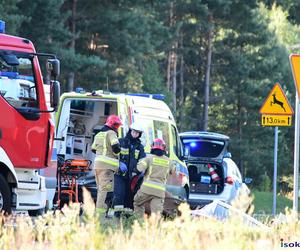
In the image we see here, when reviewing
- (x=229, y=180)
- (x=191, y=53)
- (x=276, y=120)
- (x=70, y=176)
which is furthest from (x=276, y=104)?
(x=191, y=53)

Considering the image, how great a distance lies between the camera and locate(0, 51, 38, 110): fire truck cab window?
1222 cm

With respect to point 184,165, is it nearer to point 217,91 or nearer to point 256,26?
point 256,26

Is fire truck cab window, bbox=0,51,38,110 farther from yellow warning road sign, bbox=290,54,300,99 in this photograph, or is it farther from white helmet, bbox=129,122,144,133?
yellow warning road sign, bbox=290,54,300,99

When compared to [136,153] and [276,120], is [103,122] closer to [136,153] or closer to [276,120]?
[136,153]

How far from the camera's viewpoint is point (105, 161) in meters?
13.9

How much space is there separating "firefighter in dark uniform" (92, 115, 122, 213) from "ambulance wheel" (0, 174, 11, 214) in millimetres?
2192

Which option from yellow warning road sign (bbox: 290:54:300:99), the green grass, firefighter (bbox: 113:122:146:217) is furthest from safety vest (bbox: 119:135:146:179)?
the green grass

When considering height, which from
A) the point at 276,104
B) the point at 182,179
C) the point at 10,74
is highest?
the point at 10,74

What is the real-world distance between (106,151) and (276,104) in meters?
5.64

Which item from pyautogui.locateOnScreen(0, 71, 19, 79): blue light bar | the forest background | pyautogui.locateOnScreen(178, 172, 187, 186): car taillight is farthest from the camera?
the forest background

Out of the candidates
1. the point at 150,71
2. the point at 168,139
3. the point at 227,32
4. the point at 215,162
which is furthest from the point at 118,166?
the point at 227,32

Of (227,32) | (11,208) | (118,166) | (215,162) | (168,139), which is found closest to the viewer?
(11,208)

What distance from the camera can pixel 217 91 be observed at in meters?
54.8

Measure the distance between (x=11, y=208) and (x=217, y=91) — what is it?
43.2m
